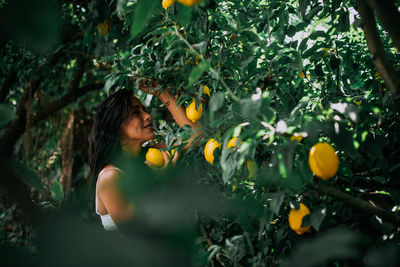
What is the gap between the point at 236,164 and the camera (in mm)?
605

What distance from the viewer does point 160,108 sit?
168cm

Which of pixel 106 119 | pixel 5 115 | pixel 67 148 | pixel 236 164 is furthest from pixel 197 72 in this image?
pixel 67 148

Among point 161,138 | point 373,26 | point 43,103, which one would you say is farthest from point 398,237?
point 43,103

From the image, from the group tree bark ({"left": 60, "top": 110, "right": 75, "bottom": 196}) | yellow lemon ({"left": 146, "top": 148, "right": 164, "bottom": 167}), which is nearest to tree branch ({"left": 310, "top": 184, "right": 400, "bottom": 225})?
yellow lemon ({"left": 146, "top": 148, "right": 164, "bottom": 167})

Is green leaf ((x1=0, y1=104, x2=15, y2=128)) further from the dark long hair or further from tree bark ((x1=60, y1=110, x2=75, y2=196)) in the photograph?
tree bark ((x1=60, y1=110, x2=75, y2=196))

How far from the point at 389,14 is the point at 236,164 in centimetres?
39

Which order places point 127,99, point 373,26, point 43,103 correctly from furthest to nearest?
point 43,103 → point 127,99 → point 373,26

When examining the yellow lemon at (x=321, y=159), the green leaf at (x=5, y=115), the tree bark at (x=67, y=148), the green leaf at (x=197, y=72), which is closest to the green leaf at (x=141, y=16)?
the green leaf at (x=5, y=115)

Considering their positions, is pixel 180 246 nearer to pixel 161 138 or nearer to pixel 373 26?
pixel 373 26

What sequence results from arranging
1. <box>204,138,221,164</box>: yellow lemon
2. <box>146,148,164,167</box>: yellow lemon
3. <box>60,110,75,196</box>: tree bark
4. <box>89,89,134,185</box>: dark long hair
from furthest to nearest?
<box>60,110,75,196</box>: tree bark, <box>89,89,134,185</box>: dark long hair, <box>146,148,164,167</box>: yellow lemon, <box>204,138,221,164</box>: yellow lemon

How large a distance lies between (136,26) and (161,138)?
1.25 metres

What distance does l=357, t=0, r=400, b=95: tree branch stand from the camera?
61cm

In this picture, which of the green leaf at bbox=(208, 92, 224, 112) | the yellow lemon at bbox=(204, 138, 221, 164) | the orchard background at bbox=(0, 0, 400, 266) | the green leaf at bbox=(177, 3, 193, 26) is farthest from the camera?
the yellow lemon at bbox=(204, 138, 221, 164)

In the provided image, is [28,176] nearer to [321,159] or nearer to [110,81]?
[321,159]
